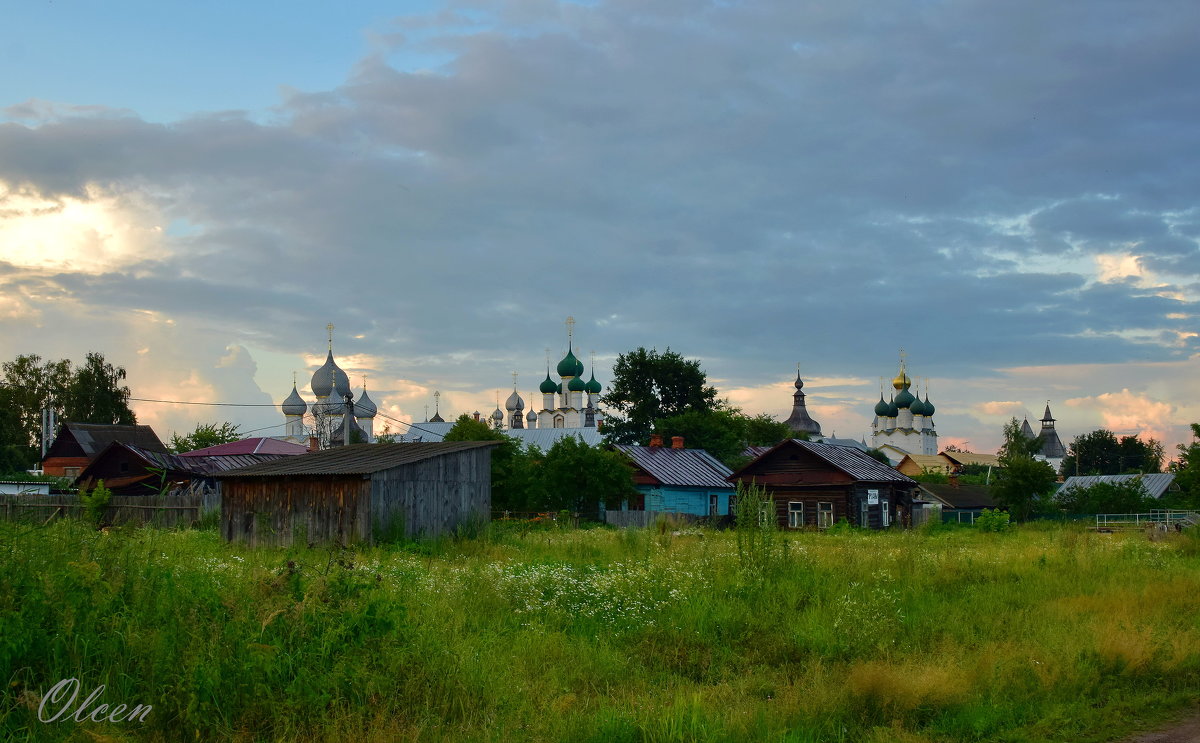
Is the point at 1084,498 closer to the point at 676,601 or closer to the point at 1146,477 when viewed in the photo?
the point at 1146,477

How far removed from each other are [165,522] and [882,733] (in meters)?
25.7

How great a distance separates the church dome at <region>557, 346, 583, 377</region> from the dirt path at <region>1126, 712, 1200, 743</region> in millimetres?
100212

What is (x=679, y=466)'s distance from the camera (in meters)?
49.8

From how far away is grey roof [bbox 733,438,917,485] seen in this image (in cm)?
4062

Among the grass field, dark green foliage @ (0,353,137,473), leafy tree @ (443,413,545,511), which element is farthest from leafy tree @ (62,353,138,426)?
the grass field

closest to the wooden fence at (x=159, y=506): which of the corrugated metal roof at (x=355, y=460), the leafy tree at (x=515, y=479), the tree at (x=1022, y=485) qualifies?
the corrugated metal roof at (x=355, y=460)

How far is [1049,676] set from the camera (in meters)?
8.91

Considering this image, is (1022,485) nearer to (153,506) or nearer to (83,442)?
(153,506)

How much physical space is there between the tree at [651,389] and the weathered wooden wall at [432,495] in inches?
1911

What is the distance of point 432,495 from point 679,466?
27.0 m

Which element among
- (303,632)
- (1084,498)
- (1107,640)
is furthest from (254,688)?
(1084,498)

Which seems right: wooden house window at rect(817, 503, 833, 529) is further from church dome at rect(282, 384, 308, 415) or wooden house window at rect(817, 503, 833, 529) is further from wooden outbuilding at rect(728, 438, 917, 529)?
church dome at rect(282, 384, 308, 415)

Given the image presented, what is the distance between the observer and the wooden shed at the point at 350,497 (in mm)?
22094

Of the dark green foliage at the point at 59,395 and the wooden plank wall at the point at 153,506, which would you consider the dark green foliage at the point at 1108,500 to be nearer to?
the wooden plank wall at the point at 153,506
